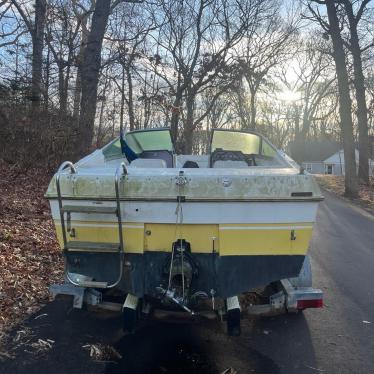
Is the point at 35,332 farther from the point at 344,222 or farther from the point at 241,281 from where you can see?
the point at 344,222

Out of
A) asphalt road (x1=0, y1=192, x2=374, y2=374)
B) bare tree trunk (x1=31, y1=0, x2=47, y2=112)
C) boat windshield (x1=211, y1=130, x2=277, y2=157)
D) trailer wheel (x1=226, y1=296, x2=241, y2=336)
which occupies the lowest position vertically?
asphalt road (x1=0, y1=192, x2=374, y2=374)

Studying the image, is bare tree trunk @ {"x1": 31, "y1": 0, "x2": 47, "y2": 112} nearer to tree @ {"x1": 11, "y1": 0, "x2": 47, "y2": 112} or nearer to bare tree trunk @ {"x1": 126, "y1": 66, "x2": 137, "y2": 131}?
tree @ {"x1": 11, "y1": 0, "x2": 47, "y2": 112}

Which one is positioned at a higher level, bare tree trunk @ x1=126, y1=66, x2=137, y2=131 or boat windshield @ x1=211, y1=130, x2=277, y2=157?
bare tree trunk @ x1=126, y1=66, x2=137, y2=131

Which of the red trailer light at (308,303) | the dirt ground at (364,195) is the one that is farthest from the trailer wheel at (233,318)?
the dirt ground at (364,195)

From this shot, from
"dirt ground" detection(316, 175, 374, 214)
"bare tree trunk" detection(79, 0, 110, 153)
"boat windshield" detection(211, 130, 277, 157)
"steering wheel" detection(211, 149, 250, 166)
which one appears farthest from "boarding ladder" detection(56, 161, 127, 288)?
"dirt ground" detection(316, 175, 374, 214)

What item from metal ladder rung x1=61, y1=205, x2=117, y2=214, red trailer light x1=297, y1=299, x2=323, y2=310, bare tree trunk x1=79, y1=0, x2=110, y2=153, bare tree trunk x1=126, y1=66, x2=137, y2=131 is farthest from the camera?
bare tree trunk x1=126, y1=66, x2=137, y2=131

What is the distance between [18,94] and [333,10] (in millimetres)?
11759

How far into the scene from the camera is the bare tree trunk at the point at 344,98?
17.5 meters

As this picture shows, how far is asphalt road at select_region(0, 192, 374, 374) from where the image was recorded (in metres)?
3.91

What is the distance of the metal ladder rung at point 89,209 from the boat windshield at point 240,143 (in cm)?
277

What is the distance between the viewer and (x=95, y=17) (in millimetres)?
15086

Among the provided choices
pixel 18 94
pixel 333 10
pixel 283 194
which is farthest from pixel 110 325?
pixel 333 10

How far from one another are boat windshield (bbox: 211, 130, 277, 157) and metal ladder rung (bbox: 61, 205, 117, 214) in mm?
2772

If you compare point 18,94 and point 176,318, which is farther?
point 18,94
